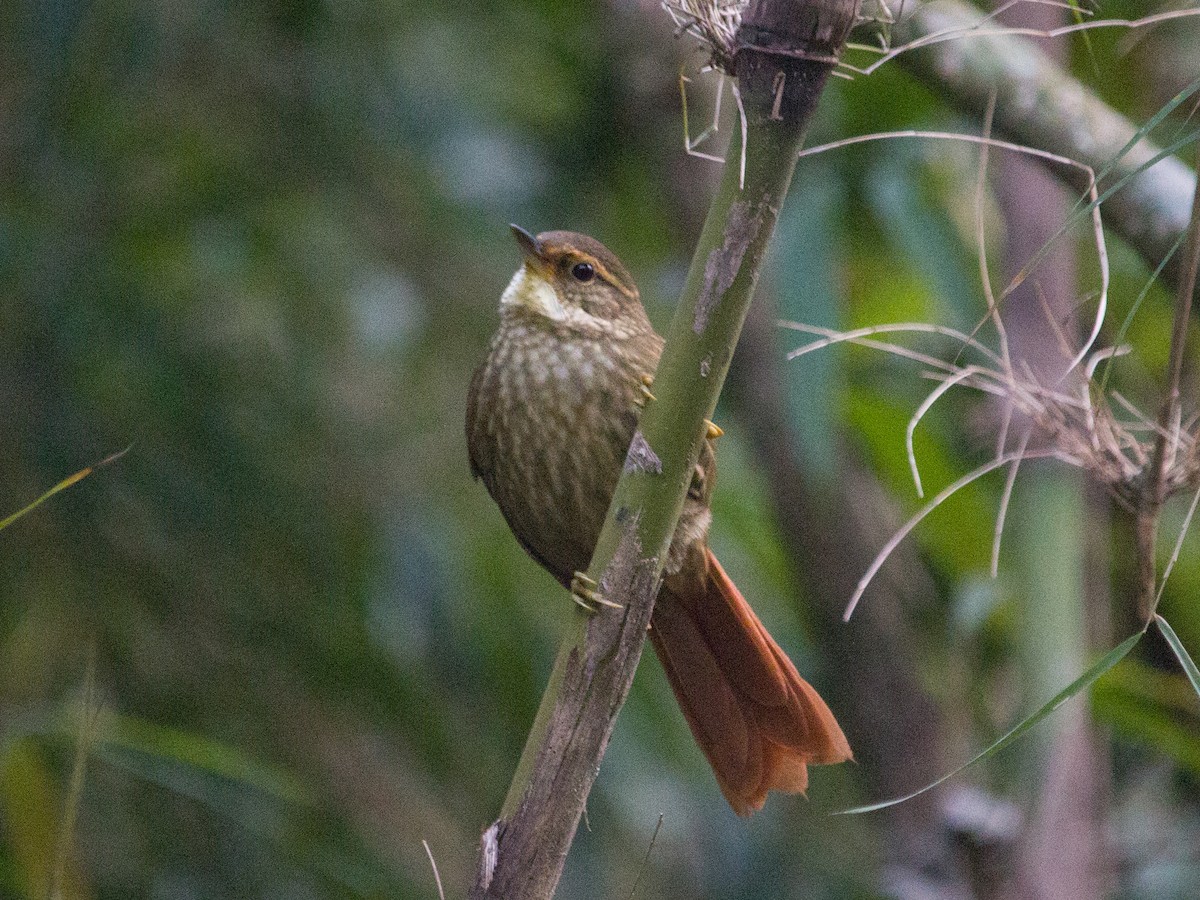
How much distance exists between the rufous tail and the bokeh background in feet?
2.74

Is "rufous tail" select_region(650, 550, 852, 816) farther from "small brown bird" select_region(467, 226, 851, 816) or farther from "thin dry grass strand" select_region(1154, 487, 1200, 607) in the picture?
"thin dry grass strand" select_region(1154, 487, 1200, 607)

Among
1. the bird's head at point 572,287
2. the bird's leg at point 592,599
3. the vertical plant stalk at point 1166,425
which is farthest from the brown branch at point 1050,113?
the bird's leg at point 592,599

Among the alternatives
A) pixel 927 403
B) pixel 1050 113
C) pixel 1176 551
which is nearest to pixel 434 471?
pixel 1050 113

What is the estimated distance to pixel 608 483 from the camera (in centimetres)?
262

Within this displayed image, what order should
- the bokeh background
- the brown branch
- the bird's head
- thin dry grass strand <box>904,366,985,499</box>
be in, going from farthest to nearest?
the bokeh background
the bird's head
the brown branch
thin dry grass strand <box>904,366,985,499</box>

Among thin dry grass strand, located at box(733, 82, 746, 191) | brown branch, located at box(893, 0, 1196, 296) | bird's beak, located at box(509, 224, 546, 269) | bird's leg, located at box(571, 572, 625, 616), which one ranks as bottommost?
bird's leg, located at box(571, 572, 625, 616)

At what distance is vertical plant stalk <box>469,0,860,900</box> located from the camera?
168cm

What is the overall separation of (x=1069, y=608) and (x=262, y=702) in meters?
2.19

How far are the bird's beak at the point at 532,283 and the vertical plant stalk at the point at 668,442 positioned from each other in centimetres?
114

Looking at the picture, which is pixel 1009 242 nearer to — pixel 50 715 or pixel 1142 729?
pixel 1142 729

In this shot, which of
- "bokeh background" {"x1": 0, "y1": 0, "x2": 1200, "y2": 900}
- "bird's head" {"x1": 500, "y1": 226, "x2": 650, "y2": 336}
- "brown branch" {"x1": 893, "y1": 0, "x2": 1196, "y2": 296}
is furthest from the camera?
"bokeh background" {"x1": 0, "y1": 0, "x2": 1200, "y2": 900}

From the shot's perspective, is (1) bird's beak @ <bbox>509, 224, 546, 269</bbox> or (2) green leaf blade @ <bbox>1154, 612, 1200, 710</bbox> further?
(1) bird's beak @ <bbox>509, 224, 546, 269</bbox>

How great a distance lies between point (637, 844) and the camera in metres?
4.60

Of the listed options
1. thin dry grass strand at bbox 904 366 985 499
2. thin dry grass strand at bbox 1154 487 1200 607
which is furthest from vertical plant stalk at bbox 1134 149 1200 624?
thin dry grass strand at bbox 904 366 985 499
